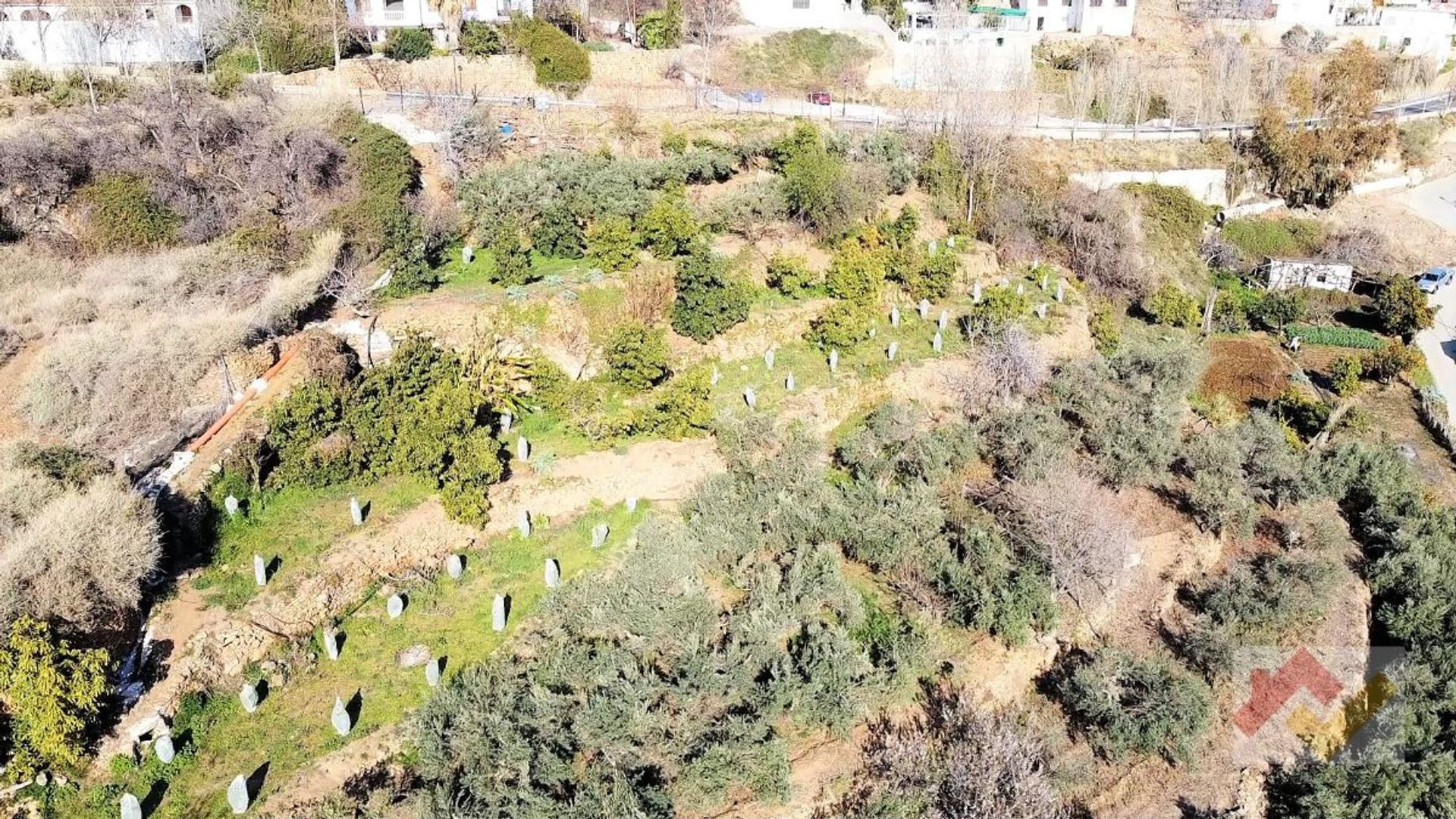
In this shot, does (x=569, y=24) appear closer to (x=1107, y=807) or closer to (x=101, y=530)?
(x=101, y=530)

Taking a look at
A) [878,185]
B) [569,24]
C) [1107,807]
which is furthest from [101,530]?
[569,24]

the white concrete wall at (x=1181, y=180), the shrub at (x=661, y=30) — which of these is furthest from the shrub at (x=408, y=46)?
the white concrete wall at (x=1181, y=180)

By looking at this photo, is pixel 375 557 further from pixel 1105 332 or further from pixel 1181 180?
pixel 1181 180

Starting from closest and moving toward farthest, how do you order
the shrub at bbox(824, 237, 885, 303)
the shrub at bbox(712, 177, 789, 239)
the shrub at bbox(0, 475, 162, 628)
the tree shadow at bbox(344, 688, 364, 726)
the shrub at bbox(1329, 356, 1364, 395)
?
the shrub at bbox(0, 475, 162, 628), the tree shadow at bbox(344, 688, 364, 726), the shrub at bbox(824, 237, 885, 303), the shrub at bbox(1329, 356, 1364, 395), the shrub at bbox(712, 177, 789, 239)

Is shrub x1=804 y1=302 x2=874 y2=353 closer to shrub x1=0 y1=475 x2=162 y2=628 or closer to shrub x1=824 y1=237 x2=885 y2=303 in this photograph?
shrub x1=824 y1=237 x2=885 y2=303

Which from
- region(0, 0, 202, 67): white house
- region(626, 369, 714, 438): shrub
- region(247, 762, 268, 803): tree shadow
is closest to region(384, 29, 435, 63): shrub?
region(0, 0, 202, 67): white house
